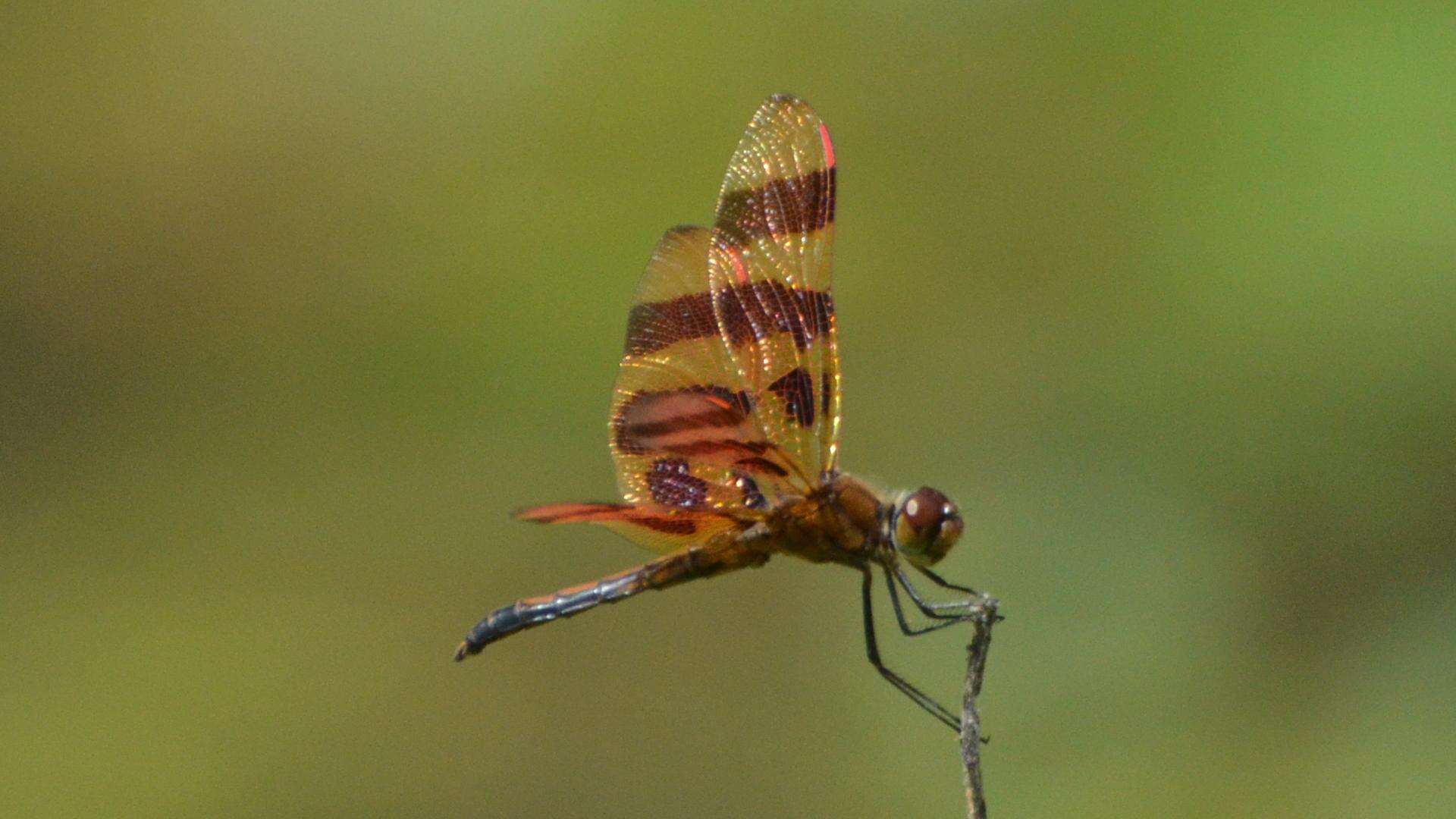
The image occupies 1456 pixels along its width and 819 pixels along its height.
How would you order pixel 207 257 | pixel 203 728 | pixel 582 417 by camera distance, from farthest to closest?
pixel 207 257 < pixel 582 417 < pixel 203 728

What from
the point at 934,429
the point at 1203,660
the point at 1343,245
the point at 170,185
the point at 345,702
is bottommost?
the point at 345,702

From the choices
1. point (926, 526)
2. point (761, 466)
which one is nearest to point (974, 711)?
point (926, 526)

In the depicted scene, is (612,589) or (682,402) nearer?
(682,402)

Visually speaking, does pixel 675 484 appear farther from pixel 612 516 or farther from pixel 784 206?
pixel 784 206

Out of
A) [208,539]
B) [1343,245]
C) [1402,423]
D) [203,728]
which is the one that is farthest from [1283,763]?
[208,539]

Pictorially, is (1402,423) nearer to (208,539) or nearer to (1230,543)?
(1230,543)

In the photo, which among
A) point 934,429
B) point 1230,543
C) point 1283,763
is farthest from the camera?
point 934,429

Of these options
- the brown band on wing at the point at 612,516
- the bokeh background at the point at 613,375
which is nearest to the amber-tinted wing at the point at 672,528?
the brown band on wing at the point at 612,516

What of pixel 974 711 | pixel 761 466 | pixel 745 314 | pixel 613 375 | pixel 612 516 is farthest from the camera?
pixel 613 375
